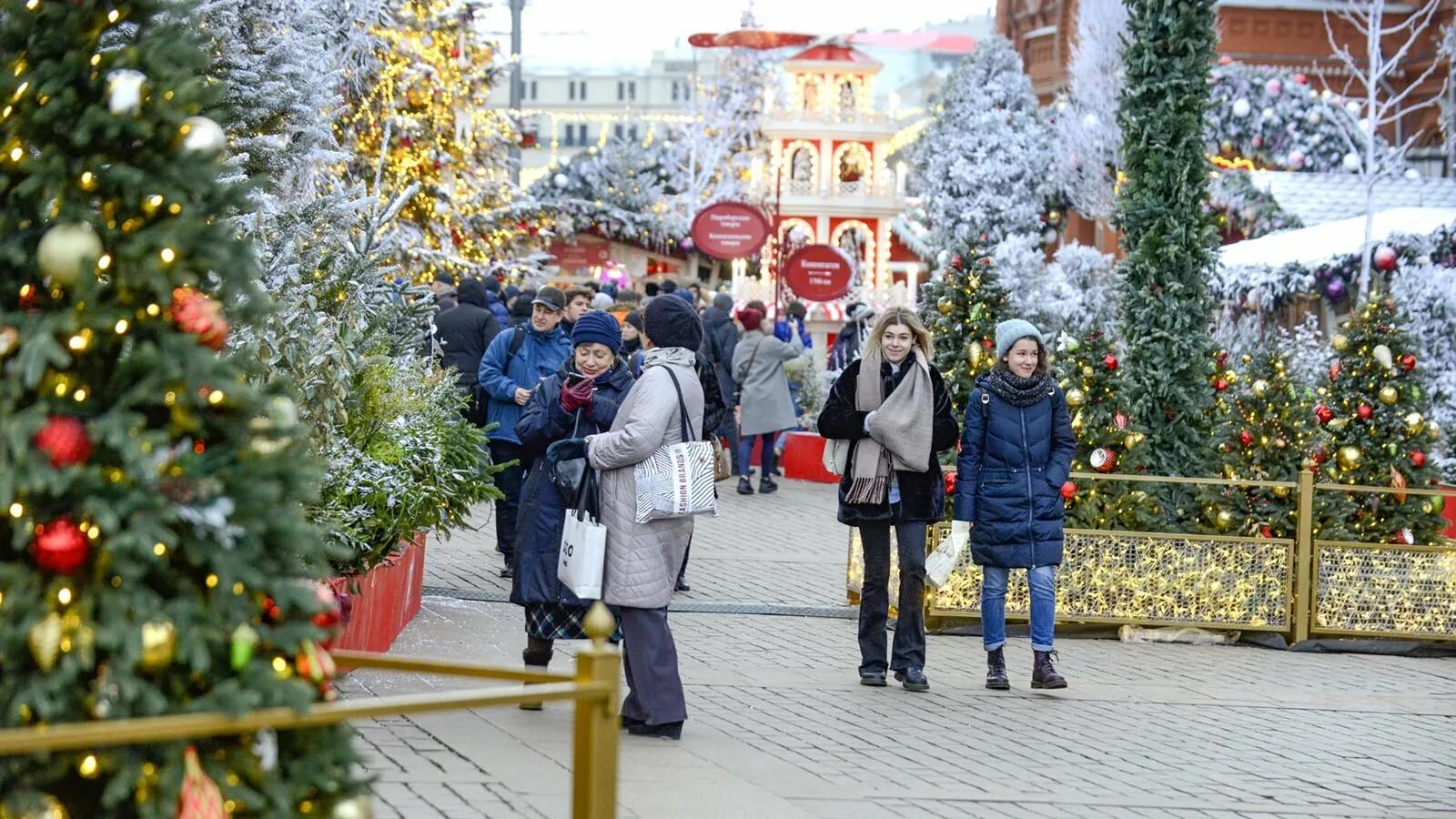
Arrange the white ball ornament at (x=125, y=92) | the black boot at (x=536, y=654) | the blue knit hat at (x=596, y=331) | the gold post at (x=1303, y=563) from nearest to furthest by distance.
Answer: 1. the white ball ornament at (x=125, y=92)
2. the blue knit hat at (x=596, y=331)
3. the black boot at (x=536, y=654)
4. the gold post at (x=1303, y=563)

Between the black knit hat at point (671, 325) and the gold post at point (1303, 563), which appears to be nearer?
the black knit hat at point (671, 325)

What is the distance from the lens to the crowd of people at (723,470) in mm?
8078

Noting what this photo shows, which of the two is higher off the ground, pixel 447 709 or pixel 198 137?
pixel 198 137

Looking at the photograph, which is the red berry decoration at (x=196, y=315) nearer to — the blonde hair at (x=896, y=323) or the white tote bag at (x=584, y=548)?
the white tote bag at (x=584, y=548)

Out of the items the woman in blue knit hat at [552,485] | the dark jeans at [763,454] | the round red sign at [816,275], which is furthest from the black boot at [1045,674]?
the round red sign at [816,275]

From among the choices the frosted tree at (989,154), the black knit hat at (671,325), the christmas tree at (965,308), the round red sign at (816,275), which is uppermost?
the frosted tree at (989,154)

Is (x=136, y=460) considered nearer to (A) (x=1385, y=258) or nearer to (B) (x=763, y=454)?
(B) (x=763, y=454)

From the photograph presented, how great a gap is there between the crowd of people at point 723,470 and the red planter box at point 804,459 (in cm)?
861

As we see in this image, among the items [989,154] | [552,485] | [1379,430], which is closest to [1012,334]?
[552,485]

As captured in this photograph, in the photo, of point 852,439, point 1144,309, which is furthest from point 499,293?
point 852,439

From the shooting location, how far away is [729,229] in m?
24.4

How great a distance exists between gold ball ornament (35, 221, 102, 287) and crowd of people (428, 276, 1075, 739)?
13.6 feet

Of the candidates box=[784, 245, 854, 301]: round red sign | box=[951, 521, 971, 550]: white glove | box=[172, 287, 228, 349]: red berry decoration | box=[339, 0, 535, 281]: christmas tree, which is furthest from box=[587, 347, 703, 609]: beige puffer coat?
box=[784, 245, 854, 301]: round red sign

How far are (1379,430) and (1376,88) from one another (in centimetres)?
1753
